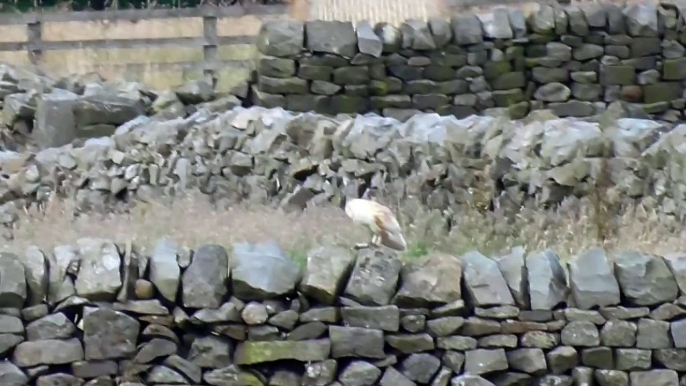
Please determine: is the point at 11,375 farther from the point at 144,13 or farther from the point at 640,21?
the point at 144,13

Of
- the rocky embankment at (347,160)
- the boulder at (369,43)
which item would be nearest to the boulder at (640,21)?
the rocky embankment at (347,160)

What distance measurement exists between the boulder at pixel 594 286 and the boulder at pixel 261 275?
3.88 ft

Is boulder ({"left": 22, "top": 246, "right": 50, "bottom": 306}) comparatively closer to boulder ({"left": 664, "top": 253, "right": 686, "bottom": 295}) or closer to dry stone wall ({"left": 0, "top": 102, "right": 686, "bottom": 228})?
boulder ({"left": 664, "top": 253, "right": 686, "bottom": 295})

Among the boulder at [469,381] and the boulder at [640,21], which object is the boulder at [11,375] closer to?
the boulder at [469,381]

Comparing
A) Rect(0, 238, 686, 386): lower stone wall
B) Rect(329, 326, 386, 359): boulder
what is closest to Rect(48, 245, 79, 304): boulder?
Rect(0, 238, 686, 386): lower stone wall

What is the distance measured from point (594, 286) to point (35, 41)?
965 cm

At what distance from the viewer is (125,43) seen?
38.1 ft

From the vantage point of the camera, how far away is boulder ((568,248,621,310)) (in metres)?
3.81

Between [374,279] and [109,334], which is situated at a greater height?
[374,279]

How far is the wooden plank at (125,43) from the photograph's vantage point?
1155 centimetres

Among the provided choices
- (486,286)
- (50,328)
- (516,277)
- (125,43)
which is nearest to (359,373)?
(486,286)

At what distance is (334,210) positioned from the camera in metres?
7.04

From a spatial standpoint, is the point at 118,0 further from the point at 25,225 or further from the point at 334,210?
the point at 334,210

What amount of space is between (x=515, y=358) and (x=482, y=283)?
35 centimetres
